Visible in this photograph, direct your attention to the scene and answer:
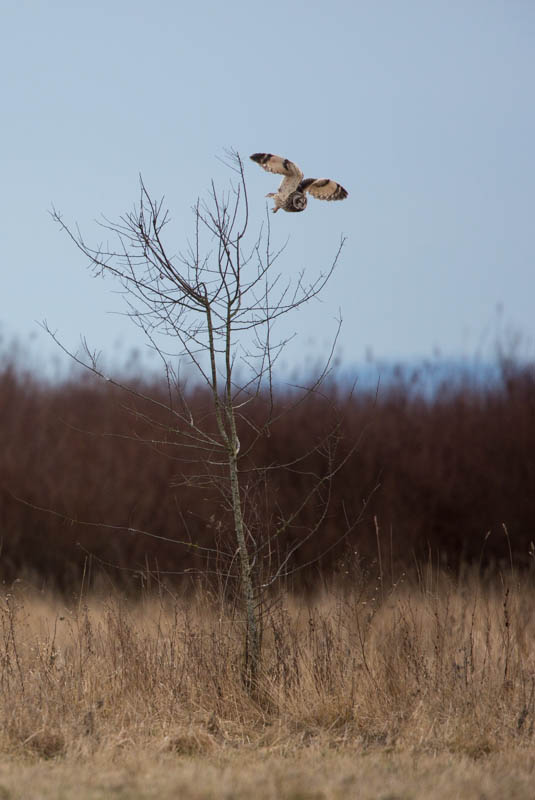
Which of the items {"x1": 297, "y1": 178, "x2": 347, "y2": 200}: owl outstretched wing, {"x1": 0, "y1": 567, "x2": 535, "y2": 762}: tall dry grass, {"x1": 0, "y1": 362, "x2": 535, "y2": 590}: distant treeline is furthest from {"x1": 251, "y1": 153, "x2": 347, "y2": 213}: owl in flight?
{"x1": 0, "y1": 362, "x2": 535, "y2": 590}: distant treeline

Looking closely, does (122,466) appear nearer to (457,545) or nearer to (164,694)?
(457,545)

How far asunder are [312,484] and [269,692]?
7.46m

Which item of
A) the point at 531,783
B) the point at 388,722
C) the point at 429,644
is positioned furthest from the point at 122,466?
the point at 531,783

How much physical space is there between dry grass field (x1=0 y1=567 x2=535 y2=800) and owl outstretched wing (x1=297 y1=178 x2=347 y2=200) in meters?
2.83

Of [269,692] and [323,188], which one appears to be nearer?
[269,692]

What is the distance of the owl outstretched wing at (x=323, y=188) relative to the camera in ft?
19.8

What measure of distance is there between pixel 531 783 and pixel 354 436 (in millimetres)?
9856

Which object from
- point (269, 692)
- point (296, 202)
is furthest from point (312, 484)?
point (296, 202)

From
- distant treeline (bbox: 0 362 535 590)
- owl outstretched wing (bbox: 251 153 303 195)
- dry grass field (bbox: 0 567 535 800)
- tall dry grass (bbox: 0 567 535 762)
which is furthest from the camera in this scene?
distant treeline (bbox: 0 362 535 590)

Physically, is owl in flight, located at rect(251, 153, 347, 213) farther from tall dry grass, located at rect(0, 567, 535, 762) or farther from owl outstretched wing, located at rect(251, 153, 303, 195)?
tall dry grass, located at rect(0, 567, 535, 762)

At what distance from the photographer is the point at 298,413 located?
14.4m

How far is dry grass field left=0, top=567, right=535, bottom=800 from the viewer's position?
174 inches

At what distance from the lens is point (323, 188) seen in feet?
20.0

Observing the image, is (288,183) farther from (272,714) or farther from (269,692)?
(272,714)
